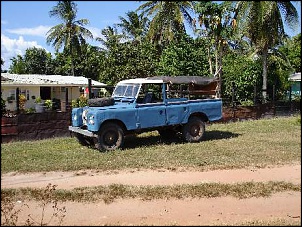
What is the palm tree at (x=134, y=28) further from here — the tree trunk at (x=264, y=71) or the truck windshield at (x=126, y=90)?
the truck windshield at (x=126, y=90)

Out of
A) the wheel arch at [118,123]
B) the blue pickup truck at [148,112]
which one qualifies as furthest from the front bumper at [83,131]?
the wheel arch at [118,123]

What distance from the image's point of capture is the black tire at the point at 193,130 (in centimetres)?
910

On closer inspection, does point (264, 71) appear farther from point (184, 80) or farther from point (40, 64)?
point (40, 64)

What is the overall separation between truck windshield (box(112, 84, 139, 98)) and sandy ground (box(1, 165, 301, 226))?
291 cm

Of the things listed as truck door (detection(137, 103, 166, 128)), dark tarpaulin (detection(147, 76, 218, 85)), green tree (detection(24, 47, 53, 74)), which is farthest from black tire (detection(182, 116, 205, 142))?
green tree (detection(24, 47, 53, 74))

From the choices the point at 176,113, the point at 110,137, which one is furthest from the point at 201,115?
the point at 110,137

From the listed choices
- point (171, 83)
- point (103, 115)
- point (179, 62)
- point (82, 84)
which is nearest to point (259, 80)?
point (179, 62)

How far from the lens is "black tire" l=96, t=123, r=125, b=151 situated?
7.90 metres

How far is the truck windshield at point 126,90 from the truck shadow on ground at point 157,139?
4.02ft

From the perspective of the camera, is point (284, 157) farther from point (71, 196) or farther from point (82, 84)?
point (82, 84)

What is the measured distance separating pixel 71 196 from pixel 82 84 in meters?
21.2

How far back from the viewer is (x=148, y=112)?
8.33 m

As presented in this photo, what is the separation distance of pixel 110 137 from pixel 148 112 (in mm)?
1057

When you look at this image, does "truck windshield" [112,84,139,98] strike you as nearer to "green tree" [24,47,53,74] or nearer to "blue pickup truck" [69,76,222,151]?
"blue pickup truck" [69,76,222,151]
